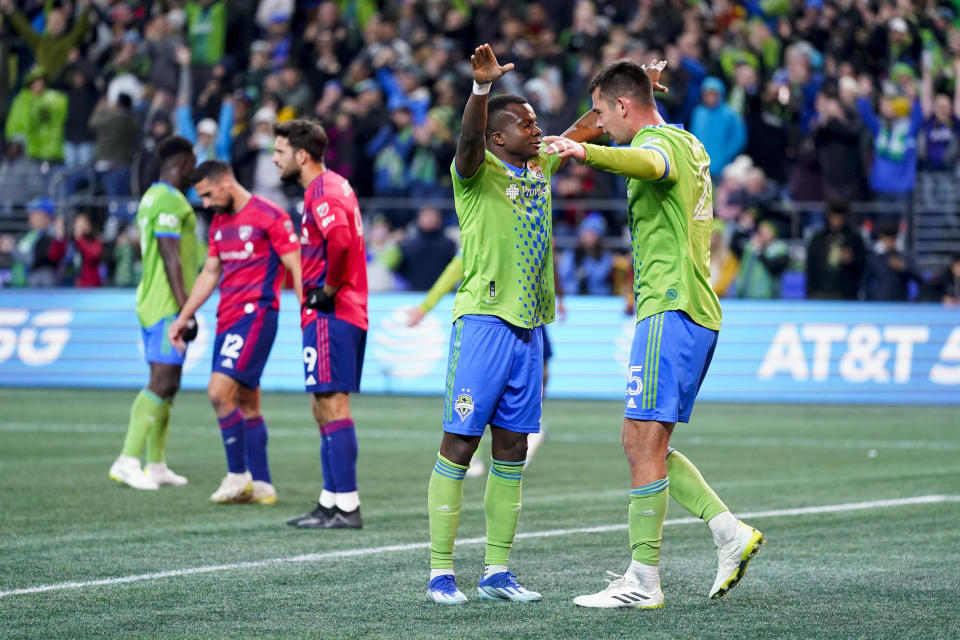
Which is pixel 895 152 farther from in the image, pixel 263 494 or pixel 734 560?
pixel 734 560

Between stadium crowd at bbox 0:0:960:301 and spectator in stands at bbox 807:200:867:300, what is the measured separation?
3 cm

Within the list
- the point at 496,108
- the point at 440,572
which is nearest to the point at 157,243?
the point at 496,108

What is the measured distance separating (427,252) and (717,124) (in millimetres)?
4323

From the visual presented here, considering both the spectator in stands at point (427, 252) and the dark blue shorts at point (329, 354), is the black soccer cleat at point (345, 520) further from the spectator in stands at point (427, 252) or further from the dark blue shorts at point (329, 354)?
the spectator in stands at point (427, 252)

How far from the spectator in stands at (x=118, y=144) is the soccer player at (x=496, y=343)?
55.6ft

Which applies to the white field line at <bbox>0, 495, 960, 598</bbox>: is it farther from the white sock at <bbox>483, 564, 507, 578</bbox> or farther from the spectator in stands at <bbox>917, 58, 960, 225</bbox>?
the spectator in stands at <bbox>917, 58, 960, 225</bbox>

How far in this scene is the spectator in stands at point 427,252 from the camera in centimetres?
2000

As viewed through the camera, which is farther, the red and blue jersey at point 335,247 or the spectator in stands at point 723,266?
the spectator in stands at point 723,266

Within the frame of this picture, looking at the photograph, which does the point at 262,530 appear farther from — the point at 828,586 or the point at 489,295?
the point at 828,586

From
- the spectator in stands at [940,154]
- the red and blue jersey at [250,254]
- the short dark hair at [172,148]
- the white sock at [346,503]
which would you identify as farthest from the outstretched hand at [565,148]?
the spectator in stands at [940,154]

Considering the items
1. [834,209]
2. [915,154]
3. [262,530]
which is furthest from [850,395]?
[262,530]

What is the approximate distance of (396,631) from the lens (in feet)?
18.4

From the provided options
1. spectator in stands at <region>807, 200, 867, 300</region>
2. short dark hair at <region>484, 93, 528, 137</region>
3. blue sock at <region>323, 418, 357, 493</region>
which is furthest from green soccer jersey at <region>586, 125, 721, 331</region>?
spectator in stands at <region>807, 200, 867, 300</region>

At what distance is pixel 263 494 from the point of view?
9797 millimetres
